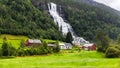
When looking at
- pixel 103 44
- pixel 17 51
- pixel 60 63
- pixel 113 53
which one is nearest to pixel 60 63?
pixel 60 63

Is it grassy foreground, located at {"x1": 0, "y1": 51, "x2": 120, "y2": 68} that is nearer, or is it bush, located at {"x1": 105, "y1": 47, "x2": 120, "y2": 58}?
grassy foreground, located at {"x1": 0, "y1": 51, "x2": 120, "y2": 68}

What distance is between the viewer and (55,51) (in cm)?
10112

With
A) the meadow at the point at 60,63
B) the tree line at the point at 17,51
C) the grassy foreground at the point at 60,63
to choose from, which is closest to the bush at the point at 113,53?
the meadow at the point at 60,63

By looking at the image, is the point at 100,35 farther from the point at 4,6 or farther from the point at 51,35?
the point at 4,6

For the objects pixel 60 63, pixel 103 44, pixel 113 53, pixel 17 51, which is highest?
pixel 60 63

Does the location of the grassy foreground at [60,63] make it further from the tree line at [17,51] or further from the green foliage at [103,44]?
the green foliage at [103,44]

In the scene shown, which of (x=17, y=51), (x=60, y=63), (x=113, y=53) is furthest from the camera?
(x=17, y=51)

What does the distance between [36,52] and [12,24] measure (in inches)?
3604

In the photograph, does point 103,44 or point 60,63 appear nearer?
point 60,63

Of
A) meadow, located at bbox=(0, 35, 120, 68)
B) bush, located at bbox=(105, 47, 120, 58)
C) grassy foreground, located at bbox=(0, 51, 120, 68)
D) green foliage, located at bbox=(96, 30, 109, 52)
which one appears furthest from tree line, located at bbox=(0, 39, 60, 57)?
grassy foreground, located at bbox=(0, 51, 120, 68)

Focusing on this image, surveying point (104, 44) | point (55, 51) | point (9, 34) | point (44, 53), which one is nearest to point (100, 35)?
point (104, 44)

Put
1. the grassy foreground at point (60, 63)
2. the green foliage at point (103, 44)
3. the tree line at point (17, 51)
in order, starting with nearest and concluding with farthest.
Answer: the grassy foreground at point (60, 63) → the tree line at point (17, 51) → the green foliage at point (103, 44)

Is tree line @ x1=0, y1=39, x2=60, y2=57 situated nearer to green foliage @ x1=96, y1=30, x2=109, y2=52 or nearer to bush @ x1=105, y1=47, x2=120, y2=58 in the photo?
green foliage @ x1=96, y1=30, x2=109, y2=52

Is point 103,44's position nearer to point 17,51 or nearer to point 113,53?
point 113,53
